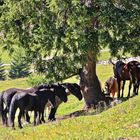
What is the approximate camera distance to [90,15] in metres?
22.4

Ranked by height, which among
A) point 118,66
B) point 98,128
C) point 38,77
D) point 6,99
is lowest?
point 98,128

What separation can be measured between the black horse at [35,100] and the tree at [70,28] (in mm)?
1220

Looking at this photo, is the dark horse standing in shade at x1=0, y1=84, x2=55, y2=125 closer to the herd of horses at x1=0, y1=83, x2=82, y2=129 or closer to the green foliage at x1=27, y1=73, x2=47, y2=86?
the herd of horses at x1=0, y1=83, x2=82, y2=129

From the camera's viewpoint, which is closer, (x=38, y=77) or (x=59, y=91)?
(x=59, y=91)

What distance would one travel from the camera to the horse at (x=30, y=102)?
812 inches

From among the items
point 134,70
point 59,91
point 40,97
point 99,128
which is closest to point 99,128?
point 99,128

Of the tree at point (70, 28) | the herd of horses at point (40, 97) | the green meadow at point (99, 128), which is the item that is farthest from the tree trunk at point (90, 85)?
the green meadow at point (99, 128)

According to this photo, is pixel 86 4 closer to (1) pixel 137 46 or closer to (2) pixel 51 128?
(1) pixel 137 46

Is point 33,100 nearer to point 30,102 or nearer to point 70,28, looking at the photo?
point 30,102

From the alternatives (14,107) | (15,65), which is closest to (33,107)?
(14,107)

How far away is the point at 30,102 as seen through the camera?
21188 mm

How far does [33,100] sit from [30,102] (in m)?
0.20

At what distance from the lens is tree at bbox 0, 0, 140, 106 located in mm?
22188

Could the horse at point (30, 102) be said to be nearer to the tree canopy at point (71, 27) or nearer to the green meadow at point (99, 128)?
the tree canopy at point (71, 27)
